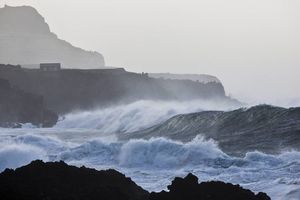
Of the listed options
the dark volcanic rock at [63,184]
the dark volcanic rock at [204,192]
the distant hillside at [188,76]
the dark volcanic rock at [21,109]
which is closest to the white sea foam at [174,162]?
the dark volcanic rock at [204,192]

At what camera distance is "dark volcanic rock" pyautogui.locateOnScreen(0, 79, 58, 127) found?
55.4 m

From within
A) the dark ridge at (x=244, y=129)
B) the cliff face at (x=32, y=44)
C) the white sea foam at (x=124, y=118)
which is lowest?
the dark ridge at (x=244, y=129)

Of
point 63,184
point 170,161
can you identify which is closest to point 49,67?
point 170,161

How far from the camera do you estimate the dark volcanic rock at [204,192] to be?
35.1 feet

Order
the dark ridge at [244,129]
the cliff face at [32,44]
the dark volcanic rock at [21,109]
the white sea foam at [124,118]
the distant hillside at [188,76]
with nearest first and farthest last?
1. the dark ridge at [244,129]
2. the white sea foam at [124,118]
3. the dark volcanic rock at [21,109]
4. the distant hillside at [188,76]
5. the cliff face at [32,44]

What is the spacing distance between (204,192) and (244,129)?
17.4 meters

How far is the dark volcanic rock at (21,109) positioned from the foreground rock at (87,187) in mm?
42731

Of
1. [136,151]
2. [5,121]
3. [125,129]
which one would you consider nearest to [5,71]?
[5,121]

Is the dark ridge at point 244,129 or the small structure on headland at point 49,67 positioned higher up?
the small structure on headland at point 49,67

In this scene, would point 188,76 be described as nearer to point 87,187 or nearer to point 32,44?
point 32,44

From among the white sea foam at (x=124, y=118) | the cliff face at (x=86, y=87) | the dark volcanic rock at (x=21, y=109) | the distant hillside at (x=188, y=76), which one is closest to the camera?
the white sea foam at (x=124, y=118)

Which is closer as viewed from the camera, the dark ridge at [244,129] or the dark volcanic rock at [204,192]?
the dark volcanic rock at [204,192]

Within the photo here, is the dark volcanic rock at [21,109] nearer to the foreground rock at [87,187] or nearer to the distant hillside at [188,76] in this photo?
the foreground rock at [87,187]

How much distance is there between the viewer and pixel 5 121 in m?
54.1
